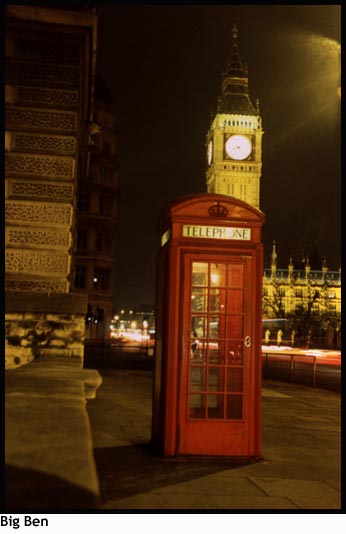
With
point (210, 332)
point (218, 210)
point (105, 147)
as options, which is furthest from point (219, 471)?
point (105, 147)

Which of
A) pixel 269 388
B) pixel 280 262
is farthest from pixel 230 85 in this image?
pixel 269 388

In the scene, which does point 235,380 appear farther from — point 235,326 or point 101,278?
point 101,278

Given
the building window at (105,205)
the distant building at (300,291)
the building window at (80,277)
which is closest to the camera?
the building window at (80,277)

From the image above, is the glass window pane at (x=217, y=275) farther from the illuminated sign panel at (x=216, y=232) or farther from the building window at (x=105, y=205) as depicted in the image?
the building window at (x=105, y=205)

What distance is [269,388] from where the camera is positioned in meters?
14.7

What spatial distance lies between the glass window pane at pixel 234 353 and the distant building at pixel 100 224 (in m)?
40.2

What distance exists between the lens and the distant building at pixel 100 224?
155 ft

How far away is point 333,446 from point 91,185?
41644mm

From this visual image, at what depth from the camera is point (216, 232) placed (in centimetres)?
623

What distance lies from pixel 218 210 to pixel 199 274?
75cm

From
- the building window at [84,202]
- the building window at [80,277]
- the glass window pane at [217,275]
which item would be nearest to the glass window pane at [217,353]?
the glass window pane at [217,275]

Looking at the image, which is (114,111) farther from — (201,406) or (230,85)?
(230,85)

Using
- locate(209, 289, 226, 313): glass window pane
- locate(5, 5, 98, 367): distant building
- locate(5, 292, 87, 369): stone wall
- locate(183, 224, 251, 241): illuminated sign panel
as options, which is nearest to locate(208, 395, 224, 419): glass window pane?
locate(209, 289, 226, 313): glass window pane

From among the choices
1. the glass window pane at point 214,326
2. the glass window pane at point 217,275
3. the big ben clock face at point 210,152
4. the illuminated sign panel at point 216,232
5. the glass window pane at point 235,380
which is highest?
the big ben clock face at point 210,152
